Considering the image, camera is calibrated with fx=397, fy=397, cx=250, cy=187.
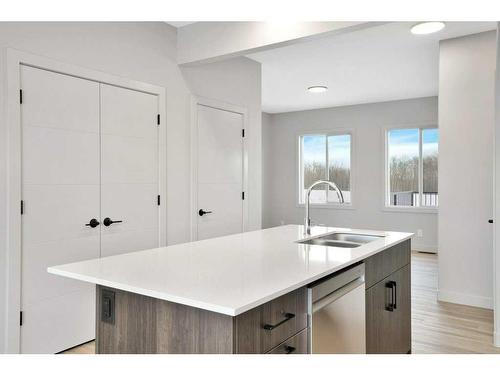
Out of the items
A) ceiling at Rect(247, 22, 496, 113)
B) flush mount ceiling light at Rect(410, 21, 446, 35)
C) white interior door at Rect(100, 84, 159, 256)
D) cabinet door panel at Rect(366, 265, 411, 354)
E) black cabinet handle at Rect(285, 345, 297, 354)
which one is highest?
ceiling at Rect(247, 22, 496, 113)

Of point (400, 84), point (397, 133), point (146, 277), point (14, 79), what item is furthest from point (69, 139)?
point (397, 133)

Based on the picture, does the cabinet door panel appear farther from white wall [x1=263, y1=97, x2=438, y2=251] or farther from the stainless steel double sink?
white wall [x1=263, y1=97, x2=438, y2=251]

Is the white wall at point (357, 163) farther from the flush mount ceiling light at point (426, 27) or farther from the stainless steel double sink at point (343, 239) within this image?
the stainless steel double sink at point (343, 239)

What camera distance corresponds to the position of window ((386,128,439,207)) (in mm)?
6680

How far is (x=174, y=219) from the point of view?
3617 millimetres

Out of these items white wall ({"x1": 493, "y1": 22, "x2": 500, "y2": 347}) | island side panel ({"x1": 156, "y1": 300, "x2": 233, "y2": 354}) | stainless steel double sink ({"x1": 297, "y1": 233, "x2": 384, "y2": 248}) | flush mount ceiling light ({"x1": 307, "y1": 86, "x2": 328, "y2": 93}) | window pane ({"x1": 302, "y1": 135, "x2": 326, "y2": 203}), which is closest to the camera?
island side panel ({"x1": 156, "y1": 300, "x2": 233, "y2": 354})

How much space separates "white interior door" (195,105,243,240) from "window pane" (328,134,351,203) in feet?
11.6

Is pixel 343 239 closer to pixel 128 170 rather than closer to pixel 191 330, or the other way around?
pixel 191 330

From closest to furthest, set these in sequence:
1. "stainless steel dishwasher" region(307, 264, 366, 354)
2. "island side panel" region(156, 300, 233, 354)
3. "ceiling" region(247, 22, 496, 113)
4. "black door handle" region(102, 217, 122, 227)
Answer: "island side panel" region(156, 300, 233, 354), "stainless steel dishwasher" region(307, 264, 366, 354), "black door handle" region(102, 217, 122, 227), "ceiling" region(247, 22, 496, 113)

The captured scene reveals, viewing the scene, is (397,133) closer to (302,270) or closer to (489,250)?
(489,250)

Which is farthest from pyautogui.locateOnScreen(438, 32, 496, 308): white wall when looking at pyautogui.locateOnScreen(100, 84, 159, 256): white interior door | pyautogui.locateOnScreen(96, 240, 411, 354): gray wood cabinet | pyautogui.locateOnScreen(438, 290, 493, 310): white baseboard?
pyautogui.locateOnScreen(96, 240, 411, 354): gray wood cabinet

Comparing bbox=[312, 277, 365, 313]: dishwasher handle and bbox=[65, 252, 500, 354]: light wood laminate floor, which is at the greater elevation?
bbox=[312, 277, 365, 313]: dishwasher handle

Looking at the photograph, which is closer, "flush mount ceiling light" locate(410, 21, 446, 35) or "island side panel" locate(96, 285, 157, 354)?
"island side panel" locate(96, 285, 157, 354)

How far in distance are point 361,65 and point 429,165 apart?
9.40ft
